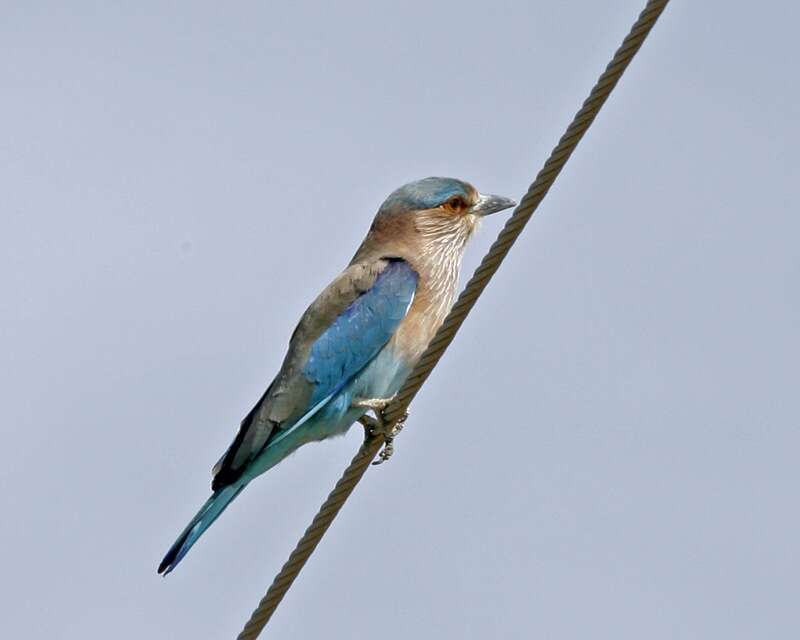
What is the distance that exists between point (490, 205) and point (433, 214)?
0.39 m

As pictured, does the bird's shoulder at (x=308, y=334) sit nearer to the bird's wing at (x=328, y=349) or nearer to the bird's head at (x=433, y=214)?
the bird's wing at (x=328, y=349)

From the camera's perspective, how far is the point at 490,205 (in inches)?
394

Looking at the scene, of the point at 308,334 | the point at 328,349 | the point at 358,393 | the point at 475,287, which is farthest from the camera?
the point at 308,334

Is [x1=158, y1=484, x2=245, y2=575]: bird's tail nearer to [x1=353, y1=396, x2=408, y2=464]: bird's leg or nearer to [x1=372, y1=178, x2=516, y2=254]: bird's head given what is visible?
[x1=353, y1=396, x2=408, y2=464]: bird's leg

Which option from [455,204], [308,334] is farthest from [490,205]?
[308,334]

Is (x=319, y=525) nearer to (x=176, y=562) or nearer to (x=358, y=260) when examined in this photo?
(x=176, y=562)

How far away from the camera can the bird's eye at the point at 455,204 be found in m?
9.88

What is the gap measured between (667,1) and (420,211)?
3.99 meters

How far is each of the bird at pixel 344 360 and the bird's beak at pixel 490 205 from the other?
459 millimetres

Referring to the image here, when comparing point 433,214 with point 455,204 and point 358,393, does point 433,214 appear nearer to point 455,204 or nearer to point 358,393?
point 455,204

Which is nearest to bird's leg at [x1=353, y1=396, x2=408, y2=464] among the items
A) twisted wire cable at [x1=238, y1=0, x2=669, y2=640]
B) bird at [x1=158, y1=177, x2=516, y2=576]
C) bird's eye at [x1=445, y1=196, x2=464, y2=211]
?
bird at [x1=158, y1=177, x2=516, y2=576]

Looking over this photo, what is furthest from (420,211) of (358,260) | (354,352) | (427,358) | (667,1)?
(667,1)

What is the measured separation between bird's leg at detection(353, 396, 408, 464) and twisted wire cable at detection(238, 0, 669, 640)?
70 centimetres

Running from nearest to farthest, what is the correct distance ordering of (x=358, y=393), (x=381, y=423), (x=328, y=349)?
1. (x=381, y=423)
2. (x=358, y=393)
3. (x=328, y=349)
